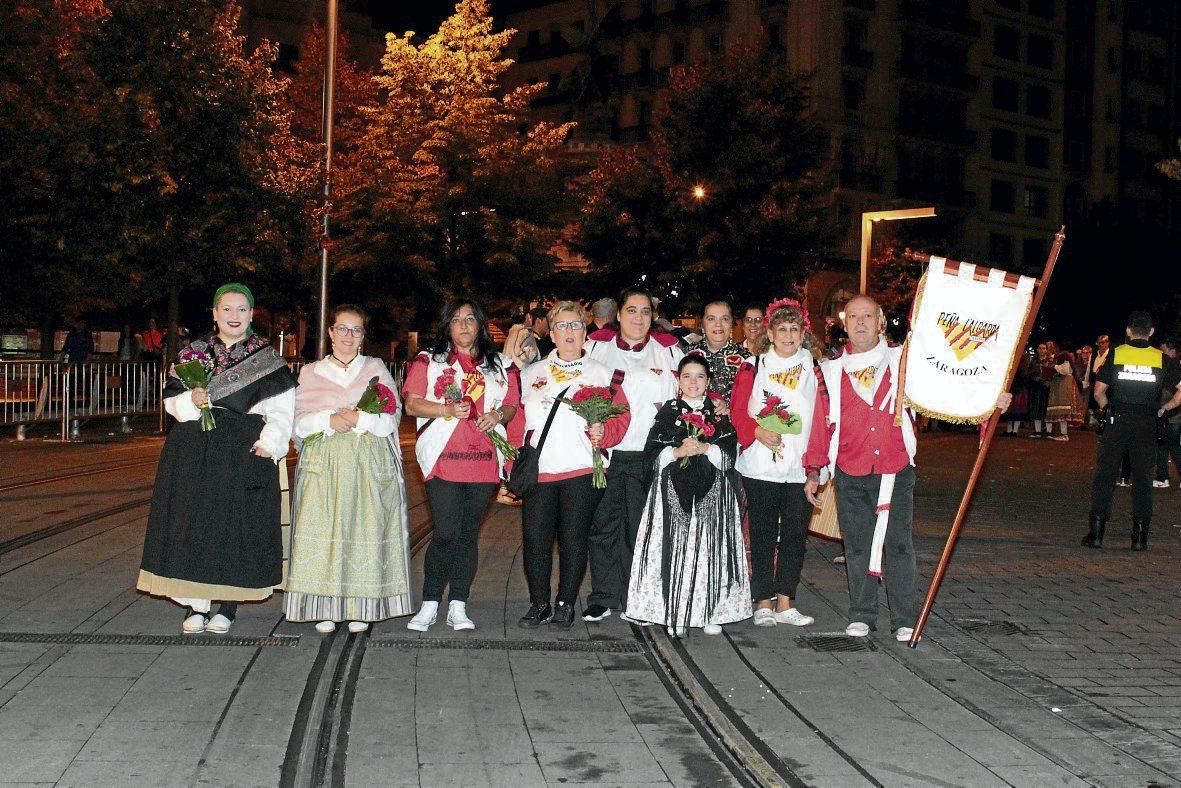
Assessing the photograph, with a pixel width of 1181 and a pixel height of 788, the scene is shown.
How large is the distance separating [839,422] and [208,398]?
146 inches

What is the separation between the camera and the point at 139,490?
48.6 ft

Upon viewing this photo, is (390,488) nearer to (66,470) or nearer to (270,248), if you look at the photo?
(66,470)

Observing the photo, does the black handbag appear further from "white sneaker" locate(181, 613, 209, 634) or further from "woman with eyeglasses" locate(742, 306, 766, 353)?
"white sneaker" locate(181, 613, 209, 634)

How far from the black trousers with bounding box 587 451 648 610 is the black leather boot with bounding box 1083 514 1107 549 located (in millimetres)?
5505

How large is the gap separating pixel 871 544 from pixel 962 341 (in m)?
1.34

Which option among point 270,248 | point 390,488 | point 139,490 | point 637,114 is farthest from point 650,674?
point 637,114

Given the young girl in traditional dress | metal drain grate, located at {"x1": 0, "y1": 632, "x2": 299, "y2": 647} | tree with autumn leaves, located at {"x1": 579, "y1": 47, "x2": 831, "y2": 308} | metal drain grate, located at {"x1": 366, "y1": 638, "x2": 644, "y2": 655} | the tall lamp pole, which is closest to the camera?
metal drain grate, located at {"x1": 0, "y1": 632, "x2": 299, "y2": 647}

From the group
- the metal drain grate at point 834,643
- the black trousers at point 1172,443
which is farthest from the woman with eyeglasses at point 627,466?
the black trousers at point 1172,443

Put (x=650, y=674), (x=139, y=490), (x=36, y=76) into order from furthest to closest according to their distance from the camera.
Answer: (x=36, y=76)
(x=139, y=490)
(x=650, y=674)

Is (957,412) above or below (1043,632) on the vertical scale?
above

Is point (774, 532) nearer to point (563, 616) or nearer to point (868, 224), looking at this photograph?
point (563, 616)

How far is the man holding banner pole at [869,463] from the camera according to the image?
8.27m

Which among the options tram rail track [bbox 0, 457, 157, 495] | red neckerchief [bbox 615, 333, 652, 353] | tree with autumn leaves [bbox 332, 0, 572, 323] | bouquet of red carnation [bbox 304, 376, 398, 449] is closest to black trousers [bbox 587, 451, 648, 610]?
red neckerchief [bbox 615, 333, 652, 353]

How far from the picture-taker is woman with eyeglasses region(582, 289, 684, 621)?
8.52 meters
